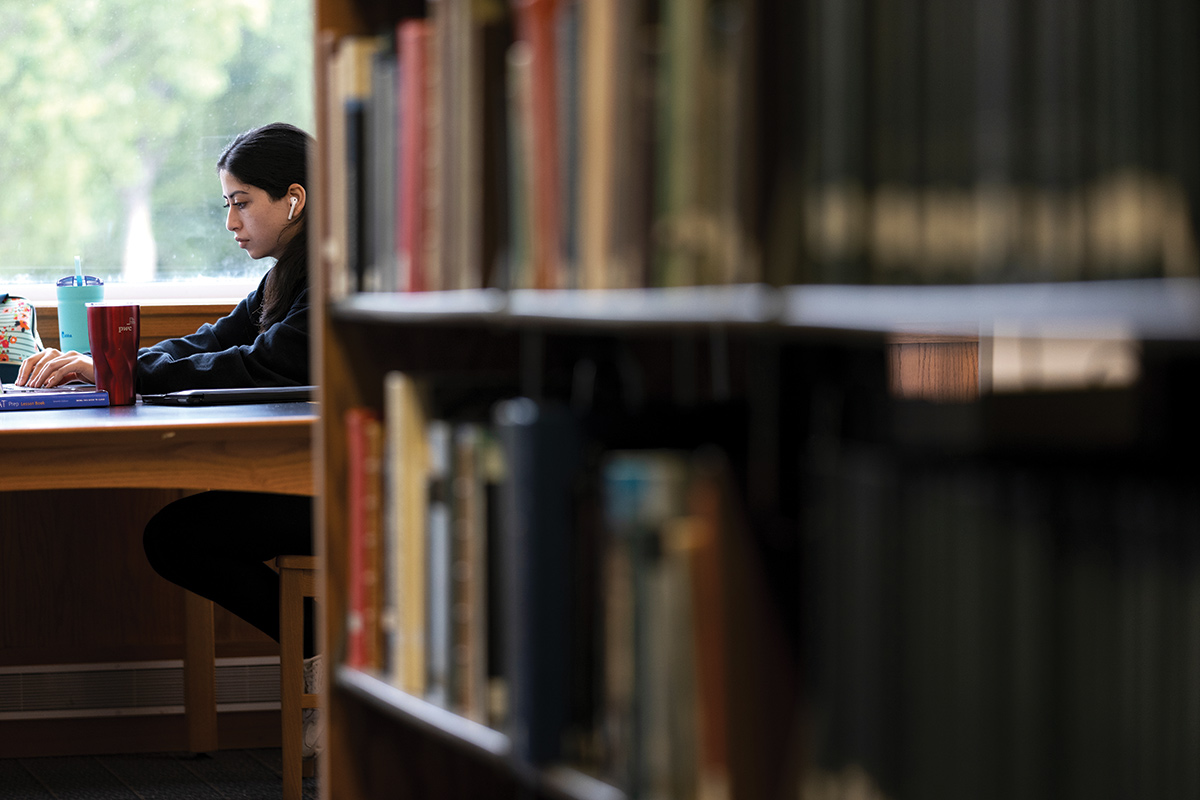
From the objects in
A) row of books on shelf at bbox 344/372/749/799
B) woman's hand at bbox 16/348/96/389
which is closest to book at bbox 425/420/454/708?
row of books on shelf at bbox 344/372/749/799

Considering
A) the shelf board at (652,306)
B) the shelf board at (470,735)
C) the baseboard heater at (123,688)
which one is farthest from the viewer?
the baseboard heater at (123,688)

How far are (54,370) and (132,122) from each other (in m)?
1.08

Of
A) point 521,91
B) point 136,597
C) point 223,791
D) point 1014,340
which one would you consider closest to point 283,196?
point 136,597

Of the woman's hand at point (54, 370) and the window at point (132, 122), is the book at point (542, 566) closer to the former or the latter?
the woman's hand at point (54, 370)

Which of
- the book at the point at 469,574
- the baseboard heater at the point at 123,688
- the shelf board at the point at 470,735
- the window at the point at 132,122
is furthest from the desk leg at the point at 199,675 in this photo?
the book at the point at 469,574

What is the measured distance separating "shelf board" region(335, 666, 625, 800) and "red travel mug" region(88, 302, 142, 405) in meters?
1.03

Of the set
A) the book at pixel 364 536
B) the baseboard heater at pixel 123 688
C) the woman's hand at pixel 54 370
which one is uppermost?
the woman's hand at pixel 54 370

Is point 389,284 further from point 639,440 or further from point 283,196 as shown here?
point 283,196

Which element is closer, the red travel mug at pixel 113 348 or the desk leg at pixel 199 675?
the red travel mug at pixel 113 348

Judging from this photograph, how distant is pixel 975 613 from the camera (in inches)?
23.5

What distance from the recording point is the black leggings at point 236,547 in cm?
211

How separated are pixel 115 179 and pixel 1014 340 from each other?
2666 millimetres

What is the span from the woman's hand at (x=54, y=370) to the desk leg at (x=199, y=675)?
0.57 metres

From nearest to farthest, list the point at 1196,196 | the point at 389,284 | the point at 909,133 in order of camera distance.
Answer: the point at 1196,196 → the point at 909,133 → the point at 389,284
